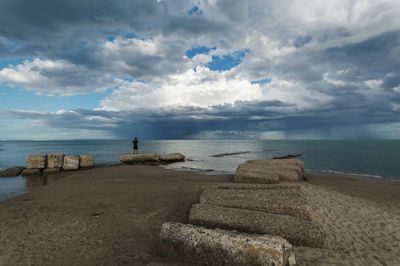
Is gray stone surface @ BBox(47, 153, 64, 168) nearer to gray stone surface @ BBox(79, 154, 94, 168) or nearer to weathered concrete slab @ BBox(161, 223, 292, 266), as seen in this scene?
gray stone surface @ BBox(79, 154, 94, 168)

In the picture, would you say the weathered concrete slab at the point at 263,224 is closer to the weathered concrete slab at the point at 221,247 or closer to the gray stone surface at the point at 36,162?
the weathered concrete slab at the point at 221,247

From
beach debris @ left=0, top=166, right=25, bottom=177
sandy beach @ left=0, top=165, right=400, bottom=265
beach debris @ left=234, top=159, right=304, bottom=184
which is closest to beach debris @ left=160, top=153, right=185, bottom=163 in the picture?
beach debris @ left=0, top=166, right=25, bottom=177

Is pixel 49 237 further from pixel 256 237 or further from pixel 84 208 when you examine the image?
pixel 256 237

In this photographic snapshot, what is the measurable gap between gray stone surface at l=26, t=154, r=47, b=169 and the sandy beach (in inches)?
556

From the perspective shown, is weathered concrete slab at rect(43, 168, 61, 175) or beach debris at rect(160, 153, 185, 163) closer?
weathered concrete slab at rect(43, 168, 61, 175)

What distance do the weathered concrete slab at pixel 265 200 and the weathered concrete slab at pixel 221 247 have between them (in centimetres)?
294

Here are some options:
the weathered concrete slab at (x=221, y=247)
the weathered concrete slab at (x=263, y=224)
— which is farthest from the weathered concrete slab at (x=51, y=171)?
the weathered concrete slab at (x=221, y=247)

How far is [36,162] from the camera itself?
28438 mm

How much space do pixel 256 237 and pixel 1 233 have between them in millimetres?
8564

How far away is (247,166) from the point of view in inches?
771

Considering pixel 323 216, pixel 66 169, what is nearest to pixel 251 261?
pixel 323 216

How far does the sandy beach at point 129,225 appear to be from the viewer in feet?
25.0

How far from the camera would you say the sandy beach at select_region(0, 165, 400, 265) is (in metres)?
7.61

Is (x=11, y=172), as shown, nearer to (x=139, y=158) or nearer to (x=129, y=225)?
(x=139, y=158)
